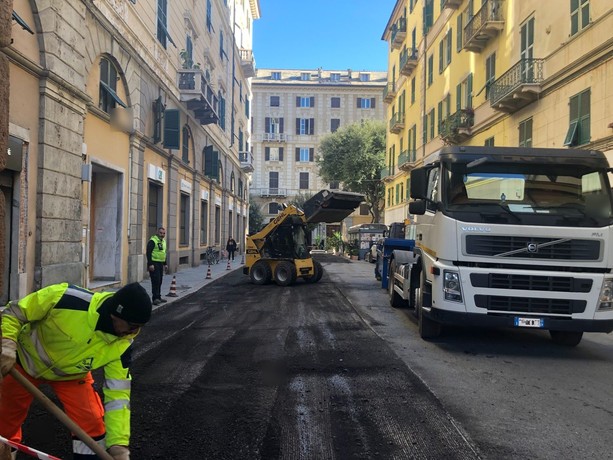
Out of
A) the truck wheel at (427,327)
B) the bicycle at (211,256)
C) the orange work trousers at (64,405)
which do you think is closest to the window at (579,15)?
the truck wheel at (427,327)

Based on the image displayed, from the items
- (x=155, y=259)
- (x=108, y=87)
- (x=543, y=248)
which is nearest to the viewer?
(x=543, y=248)

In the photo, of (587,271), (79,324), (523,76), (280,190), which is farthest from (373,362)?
(280,190)

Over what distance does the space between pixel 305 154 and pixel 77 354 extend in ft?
201

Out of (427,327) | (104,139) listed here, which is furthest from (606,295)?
(104,139)

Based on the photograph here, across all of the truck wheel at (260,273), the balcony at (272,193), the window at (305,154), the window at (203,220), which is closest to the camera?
the truck wheel at (260,273)

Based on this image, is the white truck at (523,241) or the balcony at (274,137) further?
the balcony at (274,137)

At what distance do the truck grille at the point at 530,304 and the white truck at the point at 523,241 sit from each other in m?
0.01

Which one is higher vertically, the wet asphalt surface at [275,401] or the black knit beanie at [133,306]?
the black knit beanie at [133,306]

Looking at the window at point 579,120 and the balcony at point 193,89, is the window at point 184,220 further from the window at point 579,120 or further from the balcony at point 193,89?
the window at point 579,120

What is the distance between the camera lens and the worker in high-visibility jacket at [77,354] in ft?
8.23

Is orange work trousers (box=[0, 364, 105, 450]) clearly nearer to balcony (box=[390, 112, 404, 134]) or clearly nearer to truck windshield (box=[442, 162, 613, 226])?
truck windshield (box=[442, 162, 613, 226])

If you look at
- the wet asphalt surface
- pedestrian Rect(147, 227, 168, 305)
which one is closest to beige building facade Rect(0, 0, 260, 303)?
pedestrian Rect(147, 227, 168, 305)

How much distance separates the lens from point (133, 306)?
2.44m

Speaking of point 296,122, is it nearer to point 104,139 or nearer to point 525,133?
point 525,133
